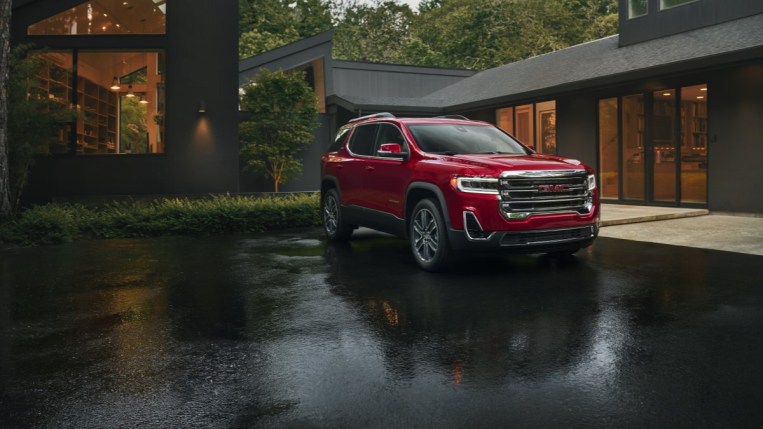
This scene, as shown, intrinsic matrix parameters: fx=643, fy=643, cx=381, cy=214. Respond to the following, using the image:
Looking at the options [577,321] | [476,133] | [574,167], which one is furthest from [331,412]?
[476,133]

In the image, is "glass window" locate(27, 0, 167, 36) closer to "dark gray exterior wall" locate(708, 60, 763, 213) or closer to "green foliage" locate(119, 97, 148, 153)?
"green foliage" locate(119, 97, 148, 153)

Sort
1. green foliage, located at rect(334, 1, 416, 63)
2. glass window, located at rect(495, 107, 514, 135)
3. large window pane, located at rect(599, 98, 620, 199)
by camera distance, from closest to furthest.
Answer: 1. large window pane, located at rect(599, 98, 620, 199)
2. glass window, located at rect(495, 107, 514, 135)
3. green foliage, located at rect(334, 1, 416, 63)

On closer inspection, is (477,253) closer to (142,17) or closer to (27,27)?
(142,17)

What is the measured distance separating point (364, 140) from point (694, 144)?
9345 millimetres

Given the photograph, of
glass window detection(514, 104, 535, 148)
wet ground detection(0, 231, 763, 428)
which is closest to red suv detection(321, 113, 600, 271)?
wet ground detection(0, 231, 763, 428)

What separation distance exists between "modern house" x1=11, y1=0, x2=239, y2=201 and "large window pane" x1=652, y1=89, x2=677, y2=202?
1087 centimetres

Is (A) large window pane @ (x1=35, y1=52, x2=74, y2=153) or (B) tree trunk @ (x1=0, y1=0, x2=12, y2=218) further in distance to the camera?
(A) large window pane @ (x1=35, y1=52, x2=74, y2=153)

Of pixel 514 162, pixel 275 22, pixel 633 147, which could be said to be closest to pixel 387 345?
pixel 514 162

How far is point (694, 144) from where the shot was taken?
15336 mm

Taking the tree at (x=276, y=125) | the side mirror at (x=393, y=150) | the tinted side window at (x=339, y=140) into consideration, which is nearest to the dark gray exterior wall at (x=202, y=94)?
the tree at (x=276, y=125)

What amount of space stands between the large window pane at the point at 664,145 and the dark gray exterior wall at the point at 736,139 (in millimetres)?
988

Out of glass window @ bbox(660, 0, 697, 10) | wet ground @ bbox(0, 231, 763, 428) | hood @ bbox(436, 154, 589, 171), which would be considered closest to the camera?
wet ground @ bbox(0, 231, 763, 428)

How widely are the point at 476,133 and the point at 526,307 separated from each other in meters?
3.91

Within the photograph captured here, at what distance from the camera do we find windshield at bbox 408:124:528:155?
28.5 feet
